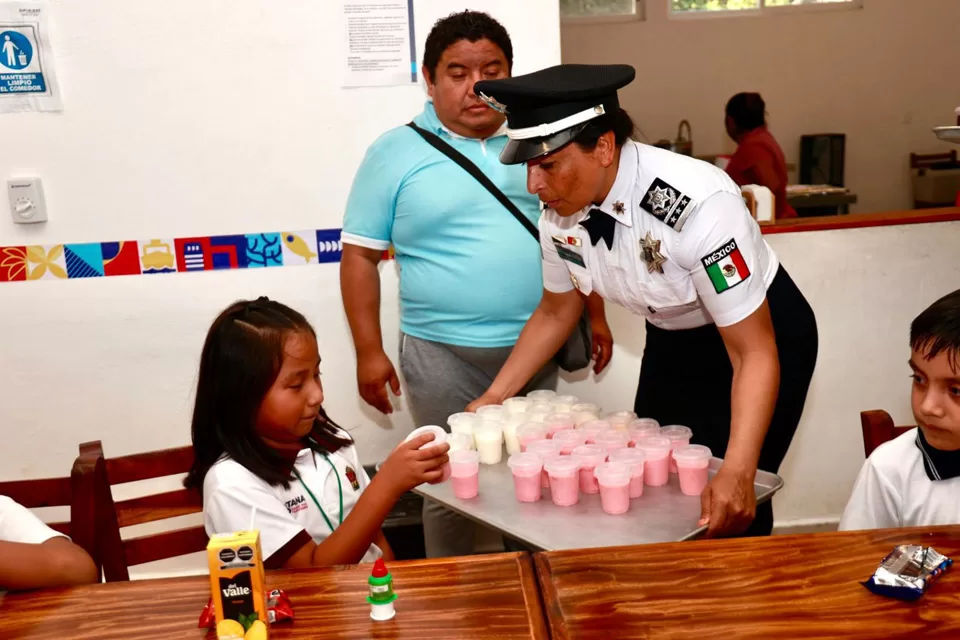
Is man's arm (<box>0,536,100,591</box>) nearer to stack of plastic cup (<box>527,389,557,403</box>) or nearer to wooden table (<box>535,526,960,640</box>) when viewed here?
wooden table (<box>535,526,960,640</box>)

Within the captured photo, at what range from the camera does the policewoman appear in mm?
1724

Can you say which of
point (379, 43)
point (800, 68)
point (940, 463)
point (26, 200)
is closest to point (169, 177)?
point (26, 200)

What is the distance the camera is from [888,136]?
843 cm

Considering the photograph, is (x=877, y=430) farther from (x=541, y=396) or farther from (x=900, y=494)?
(x=541, y=396)

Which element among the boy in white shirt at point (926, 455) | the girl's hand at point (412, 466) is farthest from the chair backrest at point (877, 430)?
the girl's hand at point (412, 466)

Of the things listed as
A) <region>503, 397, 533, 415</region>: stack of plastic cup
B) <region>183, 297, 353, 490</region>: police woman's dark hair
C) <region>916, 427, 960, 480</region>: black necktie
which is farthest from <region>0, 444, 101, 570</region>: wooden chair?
<region>916, 427, 960, 480</region>: black necktie

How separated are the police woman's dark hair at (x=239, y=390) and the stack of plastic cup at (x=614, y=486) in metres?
0.61

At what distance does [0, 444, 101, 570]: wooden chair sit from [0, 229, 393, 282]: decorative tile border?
1.30m

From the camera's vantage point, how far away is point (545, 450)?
5.85 ft

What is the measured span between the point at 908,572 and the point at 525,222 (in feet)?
5.01

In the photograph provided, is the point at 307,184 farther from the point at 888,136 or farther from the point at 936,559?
the point at 888,136

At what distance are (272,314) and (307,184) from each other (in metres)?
1.25

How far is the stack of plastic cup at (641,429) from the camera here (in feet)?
6.12

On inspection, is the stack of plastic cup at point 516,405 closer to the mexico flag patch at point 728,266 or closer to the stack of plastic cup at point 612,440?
the stack of plastic cup at point 612,440
